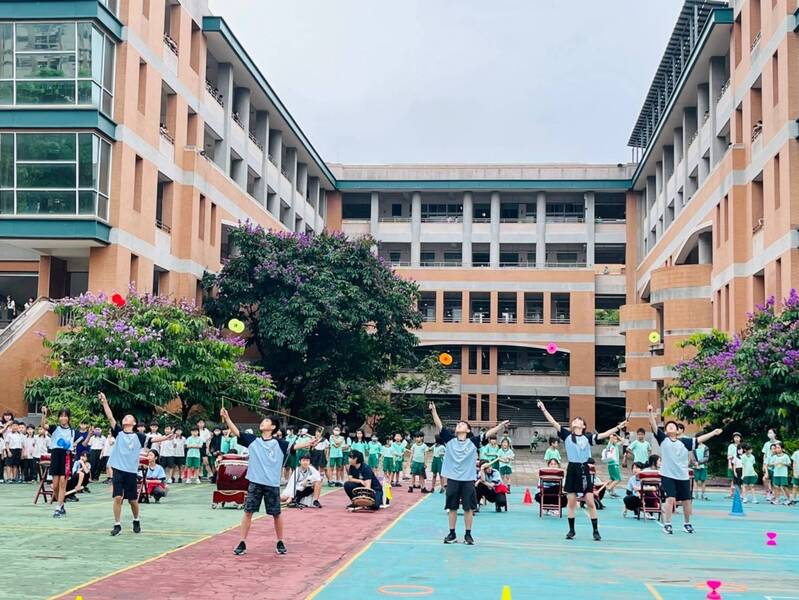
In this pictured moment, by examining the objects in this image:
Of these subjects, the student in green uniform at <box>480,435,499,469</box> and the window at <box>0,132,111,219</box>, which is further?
the window at <box>0,132,111,219</box>

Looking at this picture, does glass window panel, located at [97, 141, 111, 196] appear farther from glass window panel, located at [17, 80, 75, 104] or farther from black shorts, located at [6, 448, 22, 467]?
black shorts, located at [6, 448, 22, 467]

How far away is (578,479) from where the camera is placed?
1612 cm

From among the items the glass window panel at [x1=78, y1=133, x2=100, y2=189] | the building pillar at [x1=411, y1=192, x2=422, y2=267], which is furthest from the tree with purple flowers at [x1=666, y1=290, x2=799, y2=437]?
the building pillar at [x1=411, y1=192, x2=422, y2=267]

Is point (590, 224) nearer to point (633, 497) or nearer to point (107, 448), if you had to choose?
point (107, 448)

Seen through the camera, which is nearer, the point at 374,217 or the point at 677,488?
the point at 677,488

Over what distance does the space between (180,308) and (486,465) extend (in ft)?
43.0

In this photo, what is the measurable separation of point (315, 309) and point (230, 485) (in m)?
17.2

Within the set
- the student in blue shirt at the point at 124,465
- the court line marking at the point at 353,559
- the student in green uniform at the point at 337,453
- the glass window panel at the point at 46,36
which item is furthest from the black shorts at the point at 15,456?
the glass window panel at the point at 46,36

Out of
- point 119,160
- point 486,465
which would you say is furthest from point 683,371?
point 119,160

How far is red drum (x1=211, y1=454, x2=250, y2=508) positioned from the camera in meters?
20.3

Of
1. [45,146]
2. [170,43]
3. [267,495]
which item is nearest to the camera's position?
[267,495]

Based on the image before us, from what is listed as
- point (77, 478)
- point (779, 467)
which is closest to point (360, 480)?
point (77, 478)

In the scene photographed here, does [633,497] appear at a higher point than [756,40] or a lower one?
lower

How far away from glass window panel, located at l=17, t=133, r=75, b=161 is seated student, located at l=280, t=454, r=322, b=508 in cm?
1550
